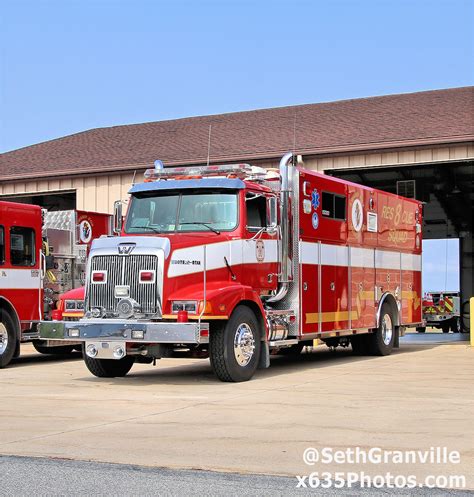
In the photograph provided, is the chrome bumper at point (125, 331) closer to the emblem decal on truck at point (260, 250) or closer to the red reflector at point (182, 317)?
the red reflector at point (182, 317)

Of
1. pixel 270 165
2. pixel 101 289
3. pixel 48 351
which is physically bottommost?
pixel 48 351

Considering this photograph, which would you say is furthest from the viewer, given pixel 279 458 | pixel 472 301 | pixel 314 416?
pixel 472 301

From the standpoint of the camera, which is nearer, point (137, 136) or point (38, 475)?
point (38, 475)

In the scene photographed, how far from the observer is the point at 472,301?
21250 mm

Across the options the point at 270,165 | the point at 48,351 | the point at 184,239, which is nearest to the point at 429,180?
the point at 270,165

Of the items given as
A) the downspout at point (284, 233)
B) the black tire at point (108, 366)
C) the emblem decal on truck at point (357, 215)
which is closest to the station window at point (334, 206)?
the emblem decal on truck at point (357, 215)

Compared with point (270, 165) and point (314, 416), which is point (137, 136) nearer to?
point (270, 165)

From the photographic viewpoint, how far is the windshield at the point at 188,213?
13328 mm

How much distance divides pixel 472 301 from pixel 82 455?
1549 cm

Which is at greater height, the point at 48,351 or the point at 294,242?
the point at 294,242

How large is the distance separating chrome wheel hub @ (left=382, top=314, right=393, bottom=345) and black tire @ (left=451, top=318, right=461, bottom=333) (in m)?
19.5

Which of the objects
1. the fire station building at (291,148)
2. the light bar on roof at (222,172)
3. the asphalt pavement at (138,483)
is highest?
the fire station building at (291,148)

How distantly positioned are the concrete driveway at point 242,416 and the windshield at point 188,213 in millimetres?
2290

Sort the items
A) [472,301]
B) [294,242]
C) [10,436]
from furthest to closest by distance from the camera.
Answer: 1. [472,301]
2. [294,242]
3. [10,436]
